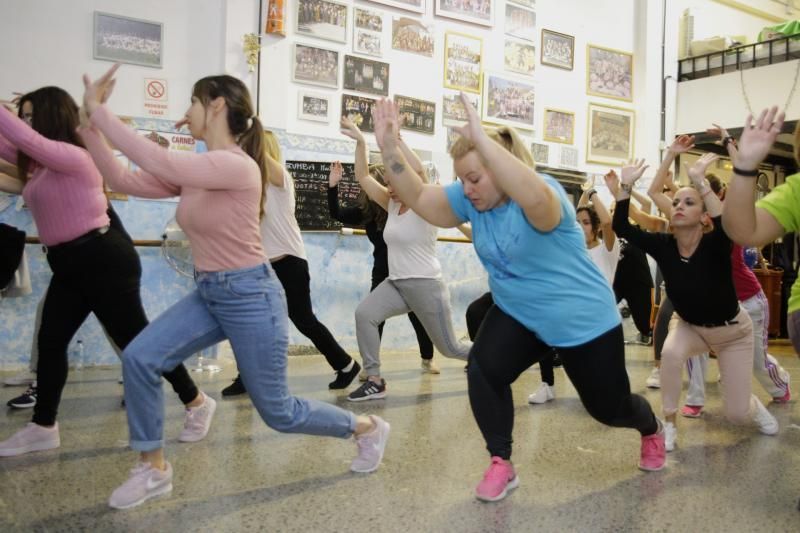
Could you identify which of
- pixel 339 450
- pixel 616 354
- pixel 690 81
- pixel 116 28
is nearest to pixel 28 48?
pixel 116 28

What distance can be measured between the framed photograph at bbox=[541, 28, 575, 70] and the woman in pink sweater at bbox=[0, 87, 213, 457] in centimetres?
572

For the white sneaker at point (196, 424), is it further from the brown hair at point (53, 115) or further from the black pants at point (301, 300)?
the brown hair at point (53, 115)

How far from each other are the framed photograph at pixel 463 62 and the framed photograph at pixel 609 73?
62.4 inches

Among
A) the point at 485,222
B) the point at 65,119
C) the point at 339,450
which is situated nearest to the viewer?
the point at 485,222

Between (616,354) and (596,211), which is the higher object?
(596,211)

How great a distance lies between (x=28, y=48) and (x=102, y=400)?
262 cm

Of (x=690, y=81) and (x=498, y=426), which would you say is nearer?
(x=498, y=426)

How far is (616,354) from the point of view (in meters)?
2.26

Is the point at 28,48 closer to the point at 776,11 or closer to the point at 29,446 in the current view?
the point at 29,446

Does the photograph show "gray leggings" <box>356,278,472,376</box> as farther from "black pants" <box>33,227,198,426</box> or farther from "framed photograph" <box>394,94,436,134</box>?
"framed photograph" <box>394,94,436,134</box>

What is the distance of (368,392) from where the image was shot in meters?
4.04

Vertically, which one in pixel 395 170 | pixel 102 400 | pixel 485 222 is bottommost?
pixel 102 400

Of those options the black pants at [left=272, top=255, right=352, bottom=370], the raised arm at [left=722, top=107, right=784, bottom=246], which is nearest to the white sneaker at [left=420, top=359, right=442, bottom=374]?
the black pants at [left=272, top=255, right=352, bottom=370]

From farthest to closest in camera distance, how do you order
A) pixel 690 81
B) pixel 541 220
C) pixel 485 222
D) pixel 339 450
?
pixel 690 81, pixel 339 450, pixel 485 222, pixel 541 220
